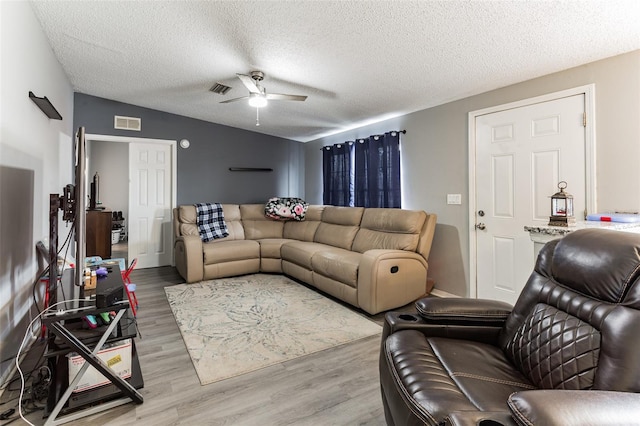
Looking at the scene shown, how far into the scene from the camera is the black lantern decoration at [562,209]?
197cm

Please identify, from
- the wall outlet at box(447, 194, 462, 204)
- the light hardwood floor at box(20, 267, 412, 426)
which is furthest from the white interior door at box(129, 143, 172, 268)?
the wall outlet at box(447, 194, 462, 204)

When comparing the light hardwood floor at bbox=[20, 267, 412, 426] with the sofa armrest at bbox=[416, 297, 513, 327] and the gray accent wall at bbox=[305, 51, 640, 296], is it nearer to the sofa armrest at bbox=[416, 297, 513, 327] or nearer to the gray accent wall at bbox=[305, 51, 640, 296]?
the sofa armrest at bbox=[416, 297, 513, 327]

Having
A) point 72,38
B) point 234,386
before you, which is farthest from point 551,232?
point 72,38

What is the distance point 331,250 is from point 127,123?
11.8ft

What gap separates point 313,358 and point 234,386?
1.85 feet

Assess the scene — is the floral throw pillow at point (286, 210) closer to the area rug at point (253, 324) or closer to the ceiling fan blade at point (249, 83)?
the area rug at point (253, 324)

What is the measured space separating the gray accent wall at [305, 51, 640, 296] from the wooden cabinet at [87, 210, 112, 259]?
13.6ft

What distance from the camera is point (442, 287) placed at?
11.4ft

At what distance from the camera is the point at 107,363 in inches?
65.4

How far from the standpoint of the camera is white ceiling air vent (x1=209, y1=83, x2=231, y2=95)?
3351mm

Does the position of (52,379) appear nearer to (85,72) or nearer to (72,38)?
(72,38)

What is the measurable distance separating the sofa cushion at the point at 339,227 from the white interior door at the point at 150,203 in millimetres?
2516

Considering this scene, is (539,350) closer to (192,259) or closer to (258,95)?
(258,95)

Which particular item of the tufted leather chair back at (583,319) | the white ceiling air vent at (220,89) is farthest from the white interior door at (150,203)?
the tufted leather chair back at (583,319)
